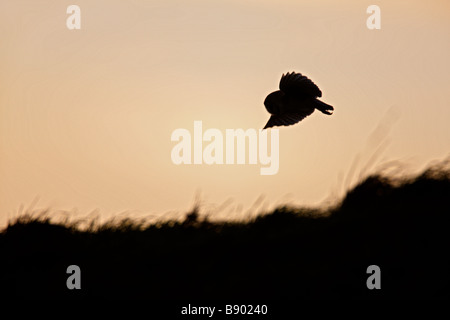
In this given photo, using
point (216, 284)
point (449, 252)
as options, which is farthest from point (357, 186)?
point (216, 284)

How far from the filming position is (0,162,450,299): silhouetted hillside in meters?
4.27

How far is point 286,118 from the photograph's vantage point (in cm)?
574

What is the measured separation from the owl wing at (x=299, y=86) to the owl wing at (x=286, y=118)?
18cm

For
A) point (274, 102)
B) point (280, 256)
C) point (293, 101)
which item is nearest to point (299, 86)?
point (293, 101)

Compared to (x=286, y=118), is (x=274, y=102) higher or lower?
higher

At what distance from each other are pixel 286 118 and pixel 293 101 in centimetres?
19

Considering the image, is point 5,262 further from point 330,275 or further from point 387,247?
point 387,247

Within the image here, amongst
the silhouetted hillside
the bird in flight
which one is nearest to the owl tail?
the bird in flight

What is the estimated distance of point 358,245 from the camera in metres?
4.41

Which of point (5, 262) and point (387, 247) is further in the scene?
point (5, 262)

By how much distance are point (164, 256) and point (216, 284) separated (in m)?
0.52

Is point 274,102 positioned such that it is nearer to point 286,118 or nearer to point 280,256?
point 286,118

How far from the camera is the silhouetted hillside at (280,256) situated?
4273 millimetres

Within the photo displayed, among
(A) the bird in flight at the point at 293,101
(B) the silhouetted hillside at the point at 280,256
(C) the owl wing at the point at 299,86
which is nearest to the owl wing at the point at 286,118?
(A) the bird in flight at the point at 293,101
